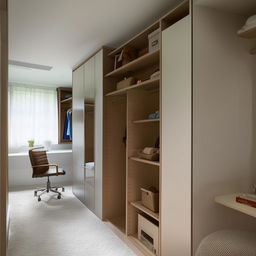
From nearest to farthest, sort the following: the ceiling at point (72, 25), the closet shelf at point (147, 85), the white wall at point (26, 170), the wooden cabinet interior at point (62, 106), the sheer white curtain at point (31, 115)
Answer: the ceiling at point (72, 25), the closet shelf at point (147, 85), the white wall at point (26, 170), the sheer white curtain at point (31, 115), the wooden cabinet interior at point (62, 106)

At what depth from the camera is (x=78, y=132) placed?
13.3 ft

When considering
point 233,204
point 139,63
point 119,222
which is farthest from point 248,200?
point 119,222

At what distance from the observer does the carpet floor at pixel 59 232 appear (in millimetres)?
2344

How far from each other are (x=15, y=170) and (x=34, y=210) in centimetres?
186

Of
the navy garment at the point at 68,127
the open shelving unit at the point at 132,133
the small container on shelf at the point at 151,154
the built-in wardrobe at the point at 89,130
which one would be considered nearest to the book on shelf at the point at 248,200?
the open shelving unit at the point at 132,133

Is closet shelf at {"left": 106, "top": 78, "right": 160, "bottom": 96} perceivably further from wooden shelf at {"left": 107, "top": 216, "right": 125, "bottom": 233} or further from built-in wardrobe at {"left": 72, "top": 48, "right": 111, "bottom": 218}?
wooden shelf at {"left": 107, "top": 216, "right": 125, "bottom": 233}

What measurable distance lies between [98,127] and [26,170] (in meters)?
2.91

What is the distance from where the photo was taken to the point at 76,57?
359 centimetres

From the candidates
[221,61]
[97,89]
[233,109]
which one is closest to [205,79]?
[221,61]

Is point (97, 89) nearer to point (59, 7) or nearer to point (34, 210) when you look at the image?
point (59, 7)

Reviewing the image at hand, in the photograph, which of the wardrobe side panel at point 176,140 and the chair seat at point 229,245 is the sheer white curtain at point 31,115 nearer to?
the wardrobe side panel at point 176,140

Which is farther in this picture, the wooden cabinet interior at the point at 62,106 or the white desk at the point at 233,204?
the wooden cabinet interior at the point at 62,106

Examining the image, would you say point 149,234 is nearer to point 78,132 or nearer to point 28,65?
point 78,132

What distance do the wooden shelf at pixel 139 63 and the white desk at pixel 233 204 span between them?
1416 mm
